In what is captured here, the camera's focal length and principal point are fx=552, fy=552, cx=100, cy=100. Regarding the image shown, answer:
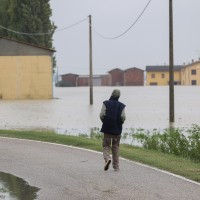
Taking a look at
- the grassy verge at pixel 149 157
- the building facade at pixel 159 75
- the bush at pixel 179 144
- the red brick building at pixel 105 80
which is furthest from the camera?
the building facade at pixel 159 75

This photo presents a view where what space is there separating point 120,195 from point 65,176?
215 cm

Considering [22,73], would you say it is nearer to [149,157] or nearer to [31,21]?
[31,21]

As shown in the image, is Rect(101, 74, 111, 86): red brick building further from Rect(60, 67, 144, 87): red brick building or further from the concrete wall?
the concrete wall

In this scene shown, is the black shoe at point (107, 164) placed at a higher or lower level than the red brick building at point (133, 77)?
lower

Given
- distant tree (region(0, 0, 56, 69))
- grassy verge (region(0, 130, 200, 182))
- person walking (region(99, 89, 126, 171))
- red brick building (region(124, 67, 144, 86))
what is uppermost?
distant tree (region(0, 0, 56, 69))

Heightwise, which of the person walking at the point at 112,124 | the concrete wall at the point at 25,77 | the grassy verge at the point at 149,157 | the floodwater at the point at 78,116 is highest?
the concrete wall at the point at 25,77

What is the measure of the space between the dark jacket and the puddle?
6.93 feet

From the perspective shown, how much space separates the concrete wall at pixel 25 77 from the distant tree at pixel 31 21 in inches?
700

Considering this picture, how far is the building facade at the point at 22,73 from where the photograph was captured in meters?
51.9

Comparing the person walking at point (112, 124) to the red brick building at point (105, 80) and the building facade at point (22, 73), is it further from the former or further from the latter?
the red brick building at point (105, 80)

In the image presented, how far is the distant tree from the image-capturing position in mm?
69688

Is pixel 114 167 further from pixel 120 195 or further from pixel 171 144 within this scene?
pixel 171 144

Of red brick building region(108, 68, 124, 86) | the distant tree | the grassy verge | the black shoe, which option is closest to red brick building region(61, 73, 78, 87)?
red brick building region(108, 68, 124, 86)

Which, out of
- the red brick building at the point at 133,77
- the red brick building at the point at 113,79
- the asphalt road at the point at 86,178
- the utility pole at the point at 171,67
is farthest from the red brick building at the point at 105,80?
the asphalt road at the point at 86,178
